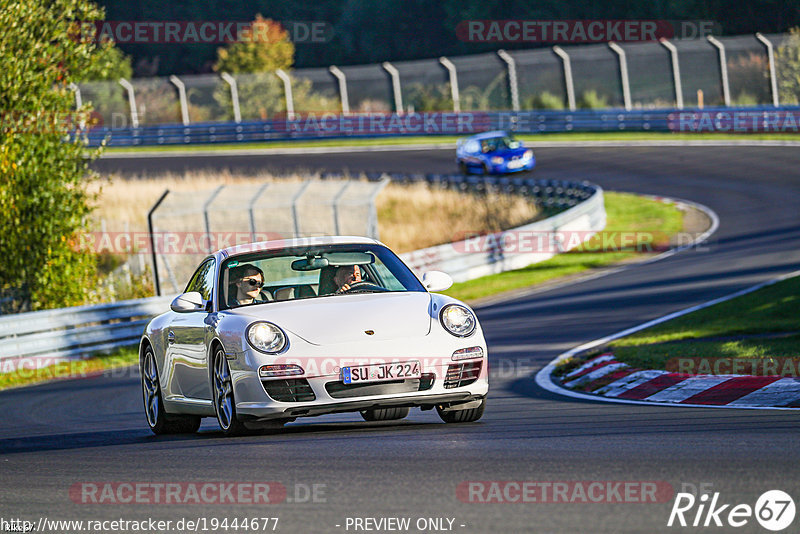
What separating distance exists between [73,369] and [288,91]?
37.6m

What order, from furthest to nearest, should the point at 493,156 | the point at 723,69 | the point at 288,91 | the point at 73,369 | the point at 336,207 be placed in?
the point at 288,91, the point at 723,69, the point at 493,156, the point at 336,207, the point at 73,369

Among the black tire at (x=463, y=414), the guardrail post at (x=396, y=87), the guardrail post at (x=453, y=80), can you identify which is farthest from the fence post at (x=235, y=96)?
the black tire at (x=463, y=414)

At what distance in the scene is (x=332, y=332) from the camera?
27.0ft

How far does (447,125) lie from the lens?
176 ft

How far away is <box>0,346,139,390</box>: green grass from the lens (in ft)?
59.0

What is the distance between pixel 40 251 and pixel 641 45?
108 ft

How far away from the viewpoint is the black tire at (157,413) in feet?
32.7

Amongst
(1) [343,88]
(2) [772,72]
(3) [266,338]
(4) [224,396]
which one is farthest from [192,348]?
(1) [343,88]

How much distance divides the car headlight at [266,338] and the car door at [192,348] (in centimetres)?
74

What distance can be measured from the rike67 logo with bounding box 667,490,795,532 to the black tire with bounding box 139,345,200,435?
17.4 feet

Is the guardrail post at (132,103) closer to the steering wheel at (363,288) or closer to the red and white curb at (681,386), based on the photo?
the red and white curb at (681,386)

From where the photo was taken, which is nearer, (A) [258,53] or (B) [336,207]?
(B) [336,207]

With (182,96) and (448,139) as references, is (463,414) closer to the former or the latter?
(448,139)

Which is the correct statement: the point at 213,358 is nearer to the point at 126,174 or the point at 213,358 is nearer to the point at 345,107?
the point at 126,174
